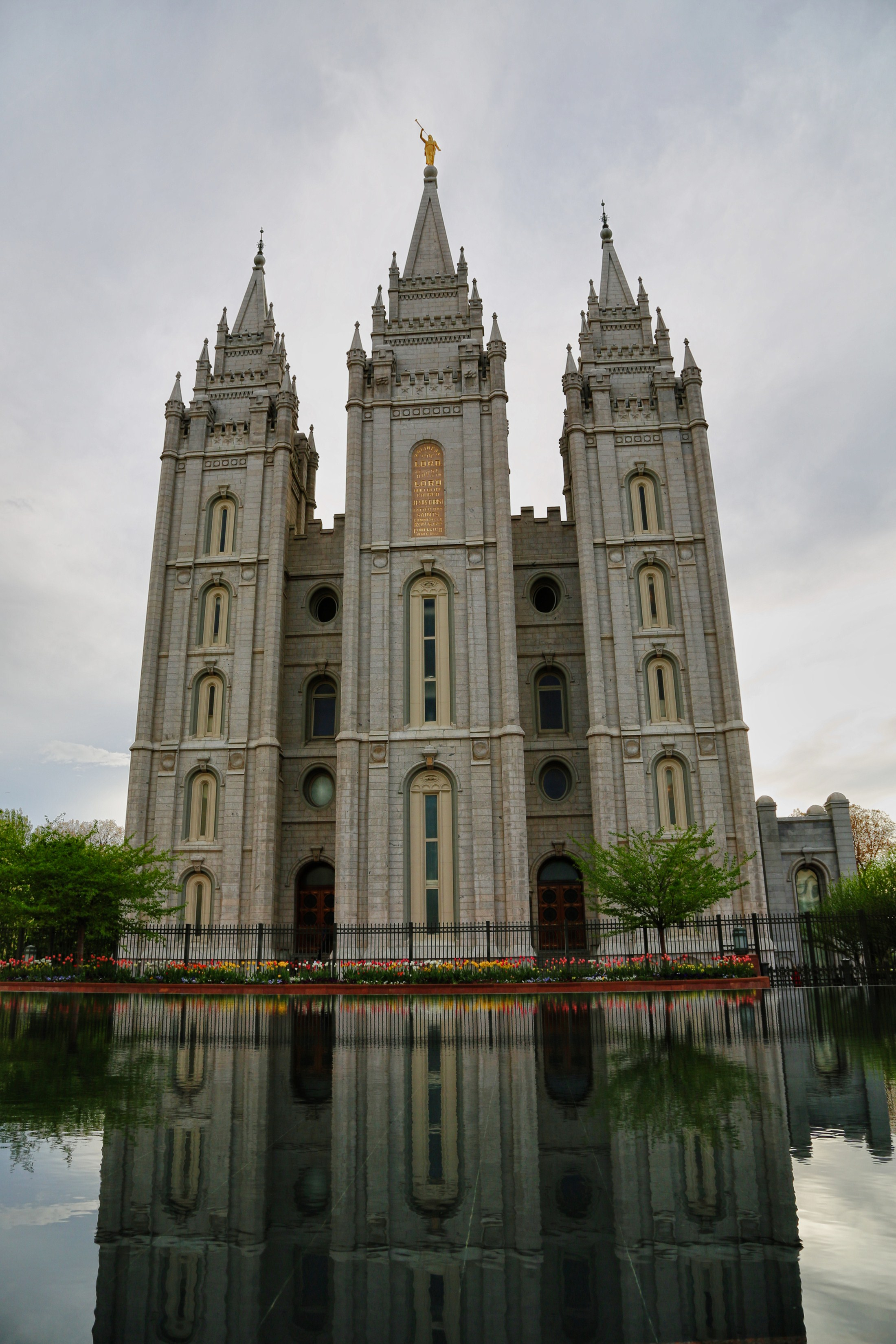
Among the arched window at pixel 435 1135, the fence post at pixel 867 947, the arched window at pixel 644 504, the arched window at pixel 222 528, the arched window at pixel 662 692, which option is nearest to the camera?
the arched window at pixel 435 1135

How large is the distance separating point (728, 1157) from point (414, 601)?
28.0m

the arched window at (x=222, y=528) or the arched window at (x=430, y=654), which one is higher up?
the arched window at (x=222, y=528)

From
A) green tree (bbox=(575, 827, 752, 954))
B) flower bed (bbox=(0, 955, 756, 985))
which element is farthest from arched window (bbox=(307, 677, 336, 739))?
green tree (bbox=(575, 827, 752, 954))

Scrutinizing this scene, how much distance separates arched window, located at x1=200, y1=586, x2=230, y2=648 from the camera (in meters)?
33.7

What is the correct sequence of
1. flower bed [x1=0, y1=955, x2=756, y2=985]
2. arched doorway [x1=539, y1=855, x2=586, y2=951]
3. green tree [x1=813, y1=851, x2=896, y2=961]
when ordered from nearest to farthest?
flower bed [x1=0, y1=955, x2=756, y2=985] < green tree [x1=813, y1=851, x2=896, y2=961] < arched doorway [x1=539, y1=855, x2=586, y2=951]

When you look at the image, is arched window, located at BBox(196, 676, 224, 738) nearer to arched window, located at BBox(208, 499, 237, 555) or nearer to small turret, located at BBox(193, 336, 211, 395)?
arched window, located at BBox(208, 499, 237, 555)

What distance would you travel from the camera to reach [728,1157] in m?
4.84

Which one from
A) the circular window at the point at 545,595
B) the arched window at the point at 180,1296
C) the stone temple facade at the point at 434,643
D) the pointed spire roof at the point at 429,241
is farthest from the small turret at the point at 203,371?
the arched window at the point at 180,1296

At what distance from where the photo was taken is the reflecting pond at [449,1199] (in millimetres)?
3004

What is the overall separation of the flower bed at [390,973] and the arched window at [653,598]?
12595mm

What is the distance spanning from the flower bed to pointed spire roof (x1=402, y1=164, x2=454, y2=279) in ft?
94.2

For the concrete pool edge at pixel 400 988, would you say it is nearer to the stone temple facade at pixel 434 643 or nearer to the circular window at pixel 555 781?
the stone temple facade at pixel 434 643

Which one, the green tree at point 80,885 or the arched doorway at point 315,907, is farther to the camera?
the arched doorway at point 315,907

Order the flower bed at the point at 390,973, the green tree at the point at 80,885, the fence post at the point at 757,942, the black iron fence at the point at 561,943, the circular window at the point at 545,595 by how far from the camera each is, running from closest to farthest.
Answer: the flower bed at the point at 390,973 < the fence post at the point at 757,942 < the green tree at the point at 80,885 < the black iron fence at the point at 561,943 < the circular window at the point at 545,595
